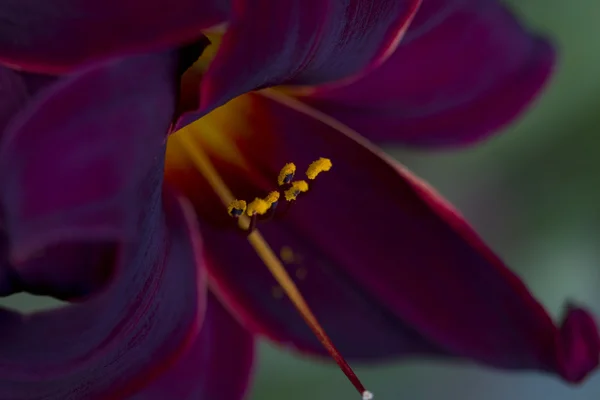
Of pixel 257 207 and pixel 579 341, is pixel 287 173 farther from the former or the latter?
pixel 579 341

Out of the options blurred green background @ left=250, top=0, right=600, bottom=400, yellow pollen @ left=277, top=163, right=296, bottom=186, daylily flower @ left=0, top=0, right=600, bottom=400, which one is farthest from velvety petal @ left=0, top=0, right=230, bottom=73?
blurred green background @ left=250, top=0, right=600, bottom=400

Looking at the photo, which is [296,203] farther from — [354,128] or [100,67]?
[100,67]

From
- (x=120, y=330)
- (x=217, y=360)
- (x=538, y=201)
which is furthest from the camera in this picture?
(x=538, y=201)

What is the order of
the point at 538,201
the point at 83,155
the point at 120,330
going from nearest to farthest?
the point at 83,155
the point at 120,330
the point at 538,201

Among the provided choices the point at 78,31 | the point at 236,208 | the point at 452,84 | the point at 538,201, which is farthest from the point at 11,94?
the point at 538,201

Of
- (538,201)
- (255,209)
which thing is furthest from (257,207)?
(538,201)

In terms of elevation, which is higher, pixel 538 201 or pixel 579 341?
pixel 538 201

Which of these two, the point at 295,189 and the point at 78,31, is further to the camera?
the point at 295,189
